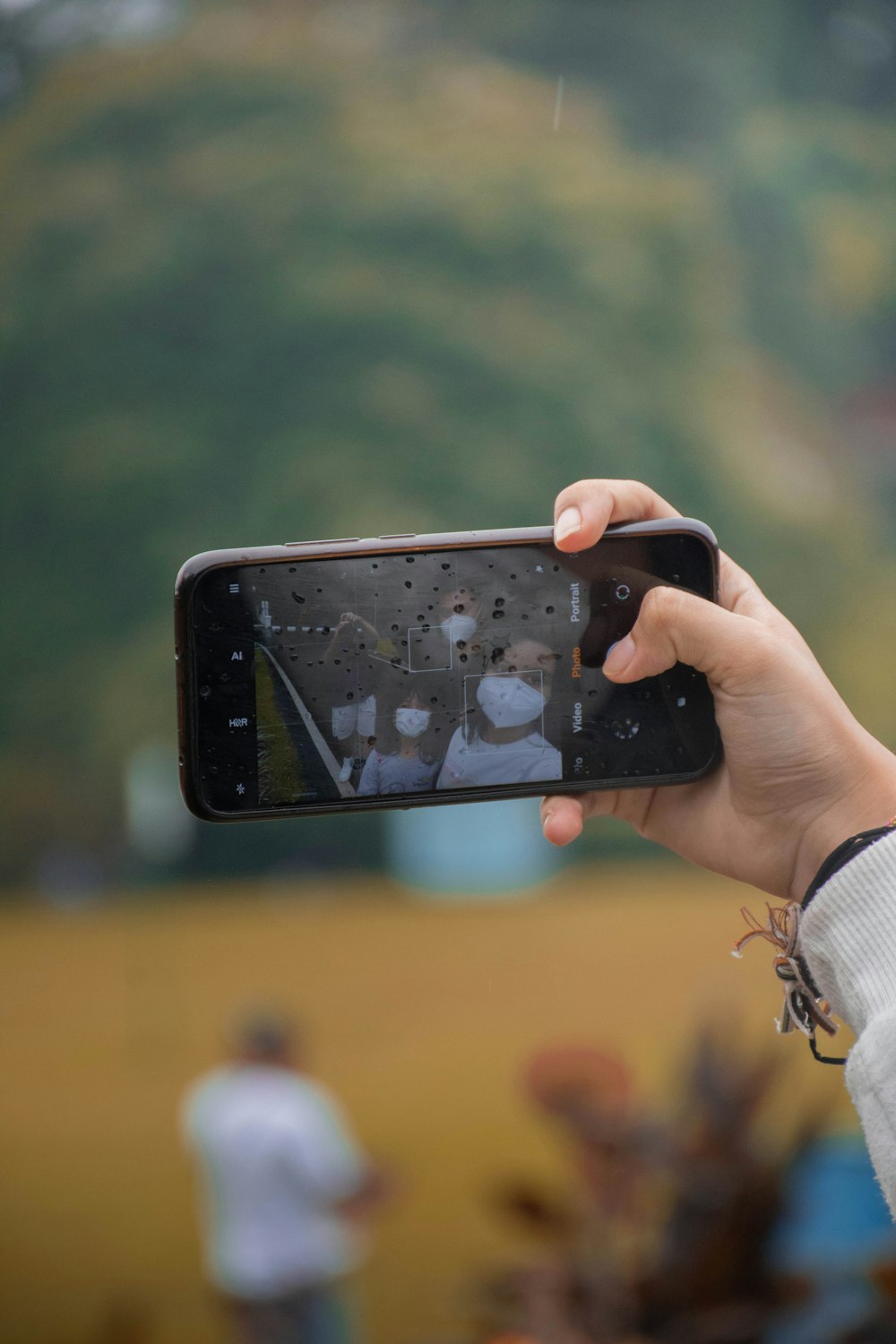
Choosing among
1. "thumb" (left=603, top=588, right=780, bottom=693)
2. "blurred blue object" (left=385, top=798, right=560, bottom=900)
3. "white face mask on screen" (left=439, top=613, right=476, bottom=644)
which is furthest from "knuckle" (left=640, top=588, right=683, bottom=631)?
"blurred blue object" (left=385, top=798, right=560, bottom=900)

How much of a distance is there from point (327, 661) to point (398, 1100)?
172 centimetres

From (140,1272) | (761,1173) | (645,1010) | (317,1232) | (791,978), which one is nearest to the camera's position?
(791,978)

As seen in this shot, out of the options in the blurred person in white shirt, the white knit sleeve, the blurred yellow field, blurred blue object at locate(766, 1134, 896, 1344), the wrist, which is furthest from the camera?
the blurred yellow field

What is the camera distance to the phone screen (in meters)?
0.72

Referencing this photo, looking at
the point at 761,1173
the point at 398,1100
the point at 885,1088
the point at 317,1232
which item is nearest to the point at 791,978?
the point at 885,1088

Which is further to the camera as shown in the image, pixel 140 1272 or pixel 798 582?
pixel 798 582

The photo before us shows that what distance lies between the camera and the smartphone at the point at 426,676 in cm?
72

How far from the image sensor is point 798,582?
233 centimetres

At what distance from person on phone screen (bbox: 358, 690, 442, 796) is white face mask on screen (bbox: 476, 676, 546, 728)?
38mm

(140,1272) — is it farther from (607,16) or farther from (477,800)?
(607,16)

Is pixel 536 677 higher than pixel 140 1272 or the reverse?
higher

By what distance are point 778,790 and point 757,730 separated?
0.14ft

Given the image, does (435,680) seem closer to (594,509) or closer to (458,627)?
(458,627)

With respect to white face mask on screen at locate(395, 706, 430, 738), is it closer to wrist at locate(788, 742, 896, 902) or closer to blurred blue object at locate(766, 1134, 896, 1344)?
wrist at locate(788, 742, 896, 902)
